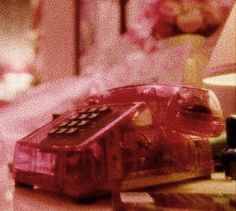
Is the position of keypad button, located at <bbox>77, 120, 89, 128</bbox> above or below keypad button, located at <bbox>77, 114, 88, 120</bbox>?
below

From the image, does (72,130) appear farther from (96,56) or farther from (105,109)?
(96,56)

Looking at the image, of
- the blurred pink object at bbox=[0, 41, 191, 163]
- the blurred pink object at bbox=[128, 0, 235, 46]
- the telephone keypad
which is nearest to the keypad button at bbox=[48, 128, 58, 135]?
the telephone keypad

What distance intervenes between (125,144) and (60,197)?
116mm

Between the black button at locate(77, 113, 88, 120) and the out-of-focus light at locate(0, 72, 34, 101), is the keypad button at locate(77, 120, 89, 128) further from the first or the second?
the out-of-focus light at locate(0, 72, 34, 101)

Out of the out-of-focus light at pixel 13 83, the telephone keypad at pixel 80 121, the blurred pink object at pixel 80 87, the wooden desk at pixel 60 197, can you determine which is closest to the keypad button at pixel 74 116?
the telephone keypad at pixel 80 121

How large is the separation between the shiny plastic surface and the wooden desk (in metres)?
0.01

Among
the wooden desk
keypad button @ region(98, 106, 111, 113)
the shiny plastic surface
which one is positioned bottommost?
the wooden desk

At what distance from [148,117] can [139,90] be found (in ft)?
0.25

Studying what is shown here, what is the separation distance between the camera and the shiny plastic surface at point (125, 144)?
0.63m

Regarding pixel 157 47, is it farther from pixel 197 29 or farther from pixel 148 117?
pixel 148 117

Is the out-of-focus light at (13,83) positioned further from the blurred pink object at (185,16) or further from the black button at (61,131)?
the black button at (61,131)

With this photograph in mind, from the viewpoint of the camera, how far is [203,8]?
1161mm

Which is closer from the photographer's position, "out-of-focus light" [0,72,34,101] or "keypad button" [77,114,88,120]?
"keypad button" [77,114,88,120]

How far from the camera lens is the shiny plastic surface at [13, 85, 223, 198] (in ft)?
2.06
